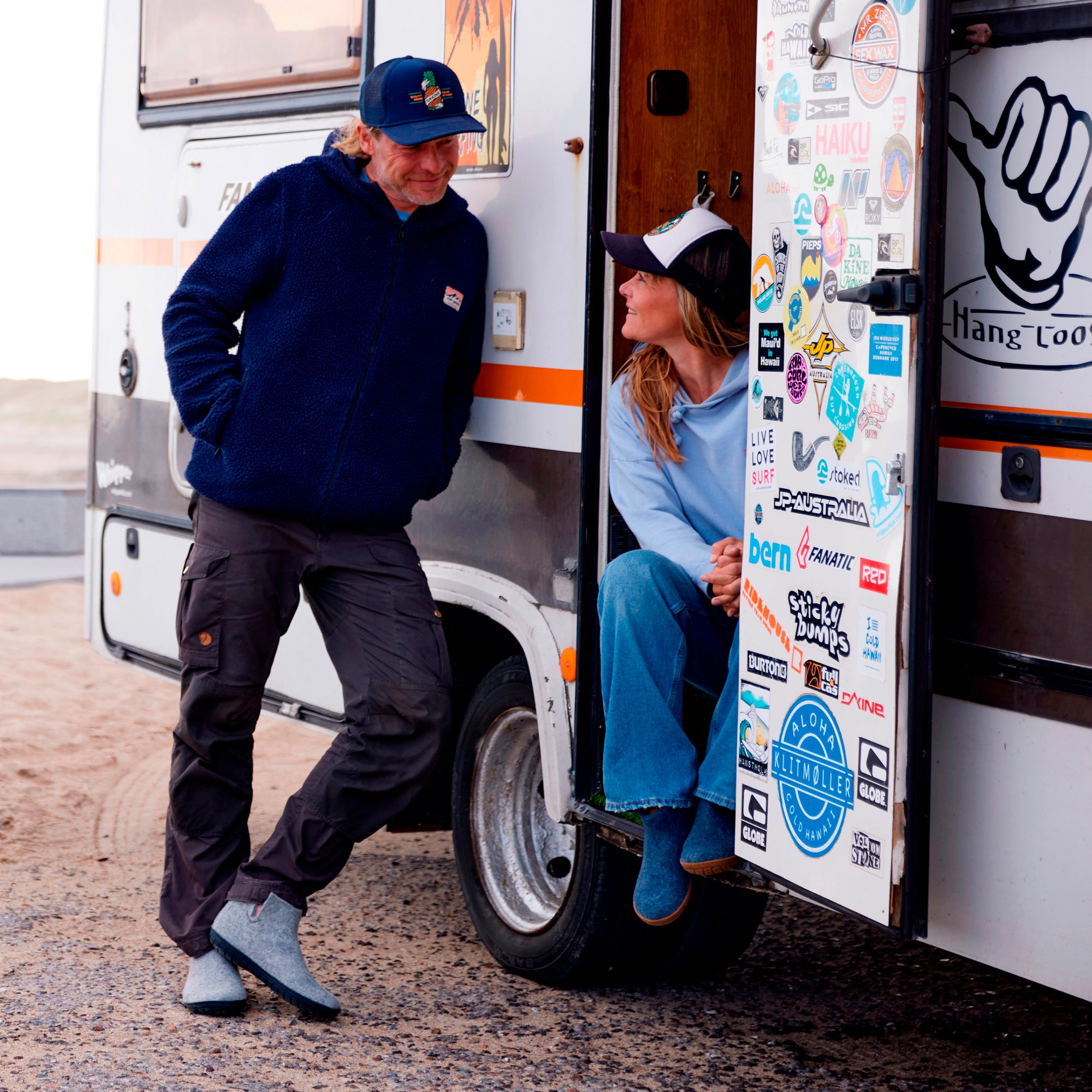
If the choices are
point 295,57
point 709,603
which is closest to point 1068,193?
point 709,603

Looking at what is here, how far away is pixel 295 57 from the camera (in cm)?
463

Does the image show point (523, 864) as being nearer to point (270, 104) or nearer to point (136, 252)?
point (270, 104)

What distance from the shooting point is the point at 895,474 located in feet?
9.28

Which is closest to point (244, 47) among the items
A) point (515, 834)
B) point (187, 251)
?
point (187, 251)

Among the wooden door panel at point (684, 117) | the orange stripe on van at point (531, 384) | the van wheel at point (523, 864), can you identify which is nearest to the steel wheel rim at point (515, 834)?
the van wheel at point (523, 864)

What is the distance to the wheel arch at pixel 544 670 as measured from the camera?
3.88m

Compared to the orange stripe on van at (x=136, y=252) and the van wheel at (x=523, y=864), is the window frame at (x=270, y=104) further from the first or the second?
the van wheel at (x=523, y=864)

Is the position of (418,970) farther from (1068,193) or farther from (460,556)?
(1068,193)

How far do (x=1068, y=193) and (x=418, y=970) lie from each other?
267 cm

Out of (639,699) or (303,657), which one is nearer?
(639,699)

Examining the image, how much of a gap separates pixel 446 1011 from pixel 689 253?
193 centimetres

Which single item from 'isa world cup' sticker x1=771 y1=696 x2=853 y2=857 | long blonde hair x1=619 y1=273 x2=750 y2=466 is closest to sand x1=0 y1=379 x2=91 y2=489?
long blonde hair x1=619 y1=273 x2=750 y2=466

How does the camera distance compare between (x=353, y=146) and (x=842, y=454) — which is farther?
(x=353, y=146)

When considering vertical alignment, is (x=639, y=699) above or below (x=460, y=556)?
below
